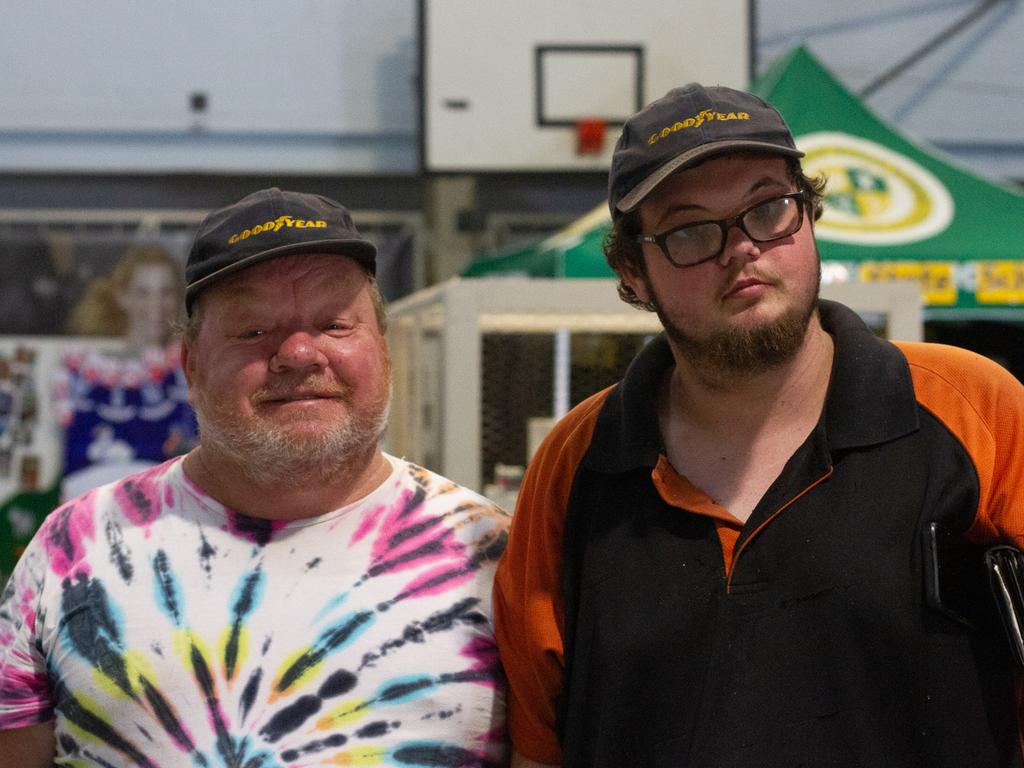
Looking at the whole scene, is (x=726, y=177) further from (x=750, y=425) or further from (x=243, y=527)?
(x=243, y=527)

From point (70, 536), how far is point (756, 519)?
3.10 feet

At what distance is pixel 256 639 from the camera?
1.54m

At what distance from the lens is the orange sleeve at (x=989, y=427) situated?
131 centimetres

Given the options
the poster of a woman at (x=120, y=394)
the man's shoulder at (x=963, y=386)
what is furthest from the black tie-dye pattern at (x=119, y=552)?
the poster of a woman at (x=120, y=394)

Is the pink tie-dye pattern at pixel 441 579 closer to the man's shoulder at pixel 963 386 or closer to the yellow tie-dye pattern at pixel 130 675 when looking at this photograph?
the yellow tie-dye pattern at pixel 130 675

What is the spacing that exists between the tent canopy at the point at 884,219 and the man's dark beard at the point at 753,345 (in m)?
2.09

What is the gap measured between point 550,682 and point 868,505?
0.46 metres

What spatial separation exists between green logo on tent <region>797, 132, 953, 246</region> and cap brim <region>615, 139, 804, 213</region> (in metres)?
2.46

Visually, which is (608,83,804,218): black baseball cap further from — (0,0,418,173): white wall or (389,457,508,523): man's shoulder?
(0,0,418,173): white wall

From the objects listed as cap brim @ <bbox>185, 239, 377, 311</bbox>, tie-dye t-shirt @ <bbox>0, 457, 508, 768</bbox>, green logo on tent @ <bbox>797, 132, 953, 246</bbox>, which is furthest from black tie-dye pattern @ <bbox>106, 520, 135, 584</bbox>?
green logo on tent @ <bbox>797, 132, 953, 246</bbox>

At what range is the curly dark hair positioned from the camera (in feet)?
4.77

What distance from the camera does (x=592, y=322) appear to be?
297 centimetres

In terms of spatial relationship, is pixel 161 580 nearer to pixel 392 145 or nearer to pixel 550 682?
pixel 550 682

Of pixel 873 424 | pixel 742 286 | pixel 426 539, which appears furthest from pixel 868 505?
pixel 426 539
